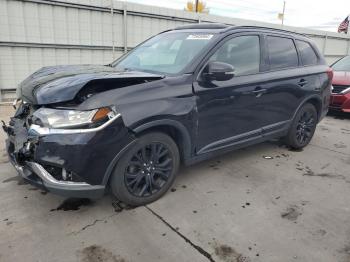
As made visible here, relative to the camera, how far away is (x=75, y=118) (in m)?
2.45

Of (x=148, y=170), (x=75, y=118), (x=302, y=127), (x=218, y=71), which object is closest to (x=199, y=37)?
(x=218, y=71)

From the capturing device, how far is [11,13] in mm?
7262

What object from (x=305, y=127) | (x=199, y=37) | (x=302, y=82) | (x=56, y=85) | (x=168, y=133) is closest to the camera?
(x=56, y=85)

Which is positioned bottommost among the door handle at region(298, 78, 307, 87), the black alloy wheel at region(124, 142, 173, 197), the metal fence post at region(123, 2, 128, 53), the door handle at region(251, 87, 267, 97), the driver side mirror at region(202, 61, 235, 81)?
the black alloy wheel at region(124, 142, 173, 197)

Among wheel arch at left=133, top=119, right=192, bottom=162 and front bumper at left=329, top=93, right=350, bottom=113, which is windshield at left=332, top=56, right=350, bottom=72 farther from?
wheel arch at left=133, top=119, right=192, bottom=162

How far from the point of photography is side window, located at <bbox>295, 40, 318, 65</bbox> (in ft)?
15.2

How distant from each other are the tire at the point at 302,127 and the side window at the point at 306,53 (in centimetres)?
67

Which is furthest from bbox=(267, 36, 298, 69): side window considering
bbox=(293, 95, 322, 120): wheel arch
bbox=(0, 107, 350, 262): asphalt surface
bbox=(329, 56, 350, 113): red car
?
bbox=(329, 56, 350, 113): red car

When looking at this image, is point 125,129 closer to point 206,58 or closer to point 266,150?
point 206,58

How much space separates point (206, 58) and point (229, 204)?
60.2 inches

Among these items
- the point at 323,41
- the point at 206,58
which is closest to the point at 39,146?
the point at 206,58

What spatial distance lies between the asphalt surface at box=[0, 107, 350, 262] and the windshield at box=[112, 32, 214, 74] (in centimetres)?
134

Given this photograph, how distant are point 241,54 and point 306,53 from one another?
1.65m

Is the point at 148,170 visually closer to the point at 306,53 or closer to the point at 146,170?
the point at 146,170
